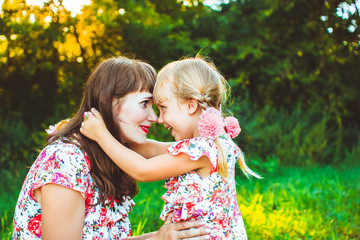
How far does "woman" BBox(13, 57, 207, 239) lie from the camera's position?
182 cm

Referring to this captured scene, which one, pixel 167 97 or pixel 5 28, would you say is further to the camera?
pixel 5 28

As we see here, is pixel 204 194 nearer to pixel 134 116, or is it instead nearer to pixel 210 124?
pixel 210 124

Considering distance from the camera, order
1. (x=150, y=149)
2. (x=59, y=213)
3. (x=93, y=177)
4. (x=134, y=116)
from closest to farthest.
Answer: (x=59, y=213)
(x=93, y=177)
(x=134, y=116)
(x=150, y=149)

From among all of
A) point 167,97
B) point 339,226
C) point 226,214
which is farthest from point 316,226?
point 167,97

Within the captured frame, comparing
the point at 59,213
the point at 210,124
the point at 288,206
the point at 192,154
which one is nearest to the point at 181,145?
the point at 192,154

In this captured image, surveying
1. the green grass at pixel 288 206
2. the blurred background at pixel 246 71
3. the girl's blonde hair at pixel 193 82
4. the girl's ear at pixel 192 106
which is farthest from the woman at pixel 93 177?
the blurred background at pixel 246 71

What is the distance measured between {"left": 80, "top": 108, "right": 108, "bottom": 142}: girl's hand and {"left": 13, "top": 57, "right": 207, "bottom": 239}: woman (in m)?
0.06

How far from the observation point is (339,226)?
3.69 meters

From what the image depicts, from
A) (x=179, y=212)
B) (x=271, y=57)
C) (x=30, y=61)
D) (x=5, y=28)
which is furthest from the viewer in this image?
(x=271, y=57)

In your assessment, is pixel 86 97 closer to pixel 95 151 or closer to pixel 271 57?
pixel 95 151

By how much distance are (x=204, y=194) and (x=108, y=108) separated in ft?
2.53

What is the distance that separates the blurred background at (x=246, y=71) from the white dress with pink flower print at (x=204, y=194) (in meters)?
1.92

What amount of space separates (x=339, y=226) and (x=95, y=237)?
8.81ft

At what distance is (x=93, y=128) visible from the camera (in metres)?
2.10
